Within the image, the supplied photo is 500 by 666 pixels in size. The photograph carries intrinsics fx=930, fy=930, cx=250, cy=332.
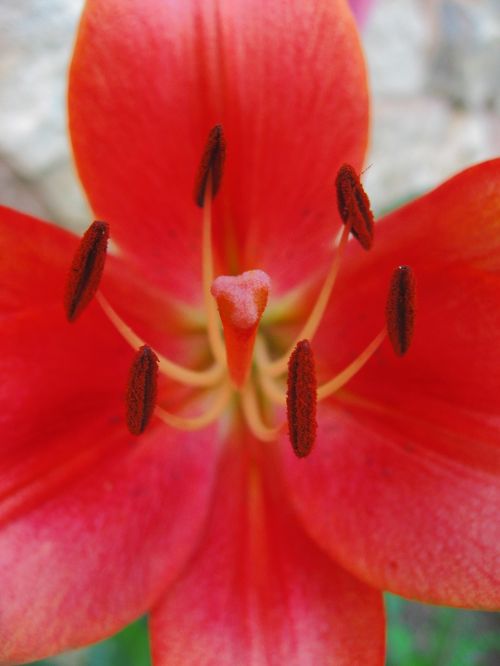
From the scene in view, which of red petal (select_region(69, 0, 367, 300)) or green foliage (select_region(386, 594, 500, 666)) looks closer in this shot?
red petal (select_region(69, 0, 367, 300))

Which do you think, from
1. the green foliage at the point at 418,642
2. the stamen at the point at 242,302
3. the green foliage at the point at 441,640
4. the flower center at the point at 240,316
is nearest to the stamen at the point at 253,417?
the flower center at the point at 240,316

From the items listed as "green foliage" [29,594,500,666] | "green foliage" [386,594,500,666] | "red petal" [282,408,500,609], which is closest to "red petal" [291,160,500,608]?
"red petal" [282,408,500,609]

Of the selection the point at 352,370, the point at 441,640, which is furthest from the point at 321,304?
the point at 441,640

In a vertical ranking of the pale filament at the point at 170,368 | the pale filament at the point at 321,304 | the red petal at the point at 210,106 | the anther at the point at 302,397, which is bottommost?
the anther at the point at 302,397

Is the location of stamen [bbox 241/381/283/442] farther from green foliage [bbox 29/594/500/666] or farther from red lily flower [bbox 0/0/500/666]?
green foliage [bbox 29/594/500/666]

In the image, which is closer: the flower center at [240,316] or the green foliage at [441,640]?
the flower center at [240,316]

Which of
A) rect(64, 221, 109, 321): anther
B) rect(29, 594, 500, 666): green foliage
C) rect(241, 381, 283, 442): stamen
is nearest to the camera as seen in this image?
rect(64, 221, 109, 321): anther

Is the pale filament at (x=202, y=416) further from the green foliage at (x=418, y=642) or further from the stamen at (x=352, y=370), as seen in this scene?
the green foliage at (x=418, y=642)
